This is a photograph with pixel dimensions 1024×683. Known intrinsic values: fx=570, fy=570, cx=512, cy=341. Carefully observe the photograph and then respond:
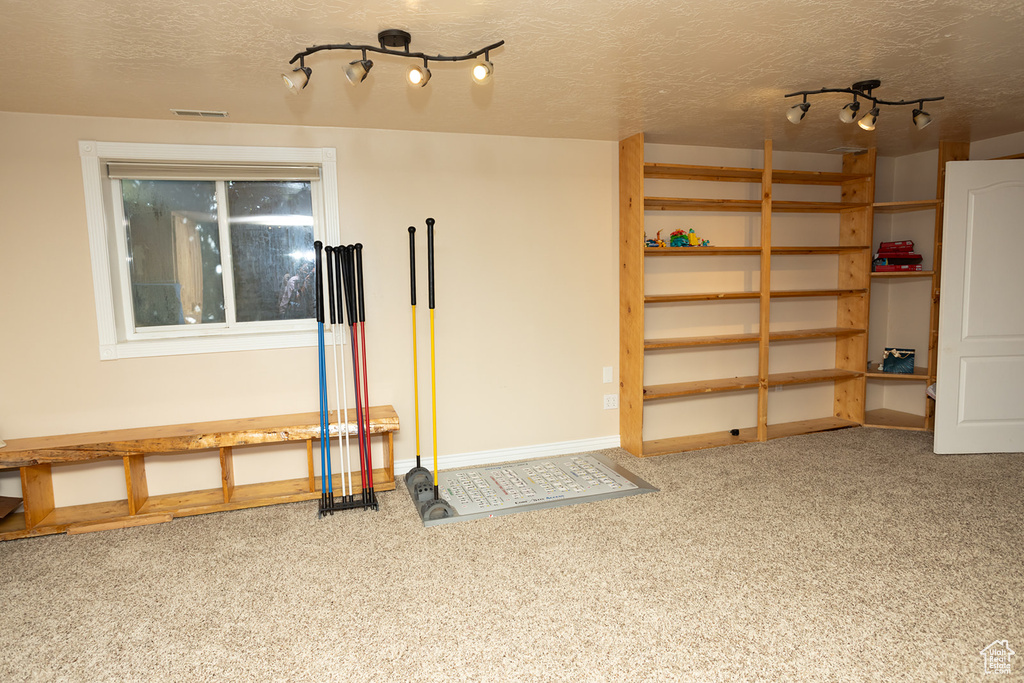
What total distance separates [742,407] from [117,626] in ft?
14.2

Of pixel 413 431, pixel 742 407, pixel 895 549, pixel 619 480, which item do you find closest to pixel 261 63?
pixel 413 431

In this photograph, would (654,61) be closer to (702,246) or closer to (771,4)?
(771,4)

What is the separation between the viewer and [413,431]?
388 cm

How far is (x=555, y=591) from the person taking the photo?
7.88ft

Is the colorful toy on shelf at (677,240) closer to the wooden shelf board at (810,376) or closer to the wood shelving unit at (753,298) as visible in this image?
the wood shelving unit at (753,298)

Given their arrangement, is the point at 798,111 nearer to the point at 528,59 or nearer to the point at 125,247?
the point at 528,59

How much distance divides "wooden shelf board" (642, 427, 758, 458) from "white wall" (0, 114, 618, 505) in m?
0.37

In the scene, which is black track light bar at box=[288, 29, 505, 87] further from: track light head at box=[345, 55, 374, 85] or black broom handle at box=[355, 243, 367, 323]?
black broom handle at box=[355, 243, 367, 323]

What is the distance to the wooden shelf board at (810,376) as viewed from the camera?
4492mm

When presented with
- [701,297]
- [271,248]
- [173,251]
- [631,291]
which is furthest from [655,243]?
[173,251]

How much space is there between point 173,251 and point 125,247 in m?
0.25

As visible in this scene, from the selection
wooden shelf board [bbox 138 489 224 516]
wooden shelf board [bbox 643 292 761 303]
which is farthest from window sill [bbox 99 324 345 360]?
wooden shelf board [bbox 643 292 761 303]

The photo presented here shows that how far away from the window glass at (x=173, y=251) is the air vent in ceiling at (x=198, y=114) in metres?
0.40

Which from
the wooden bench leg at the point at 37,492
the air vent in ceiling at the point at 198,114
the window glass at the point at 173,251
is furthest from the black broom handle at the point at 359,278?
the wooden bench leg at the point at 37,492
